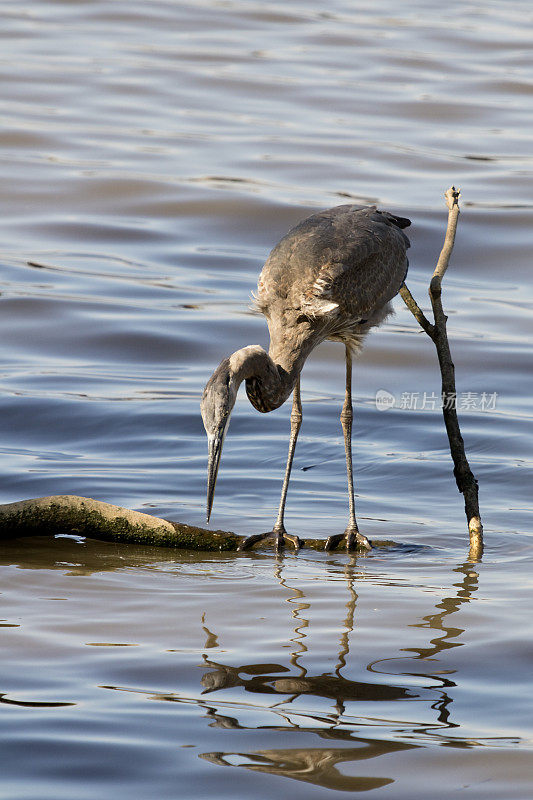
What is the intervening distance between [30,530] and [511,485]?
3.07 metres

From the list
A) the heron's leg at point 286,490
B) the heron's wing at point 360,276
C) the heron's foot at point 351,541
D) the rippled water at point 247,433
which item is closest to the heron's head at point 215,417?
the rippled water at point 247,433

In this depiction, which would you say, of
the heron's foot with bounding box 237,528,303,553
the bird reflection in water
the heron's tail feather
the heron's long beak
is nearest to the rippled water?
the bird reflection in water

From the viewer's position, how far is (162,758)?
13.2 feet

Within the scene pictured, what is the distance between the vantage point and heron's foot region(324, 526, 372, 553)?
263 inches

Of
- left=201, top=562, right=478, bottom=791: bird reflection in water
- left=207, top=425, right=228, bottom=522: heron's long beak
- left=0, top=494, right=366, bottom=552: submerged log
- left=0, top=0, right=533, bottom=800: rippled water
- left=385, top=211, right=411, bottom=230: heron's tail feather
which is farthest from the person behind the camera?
left=385, top=211, right=411, bottom=230: heron's tail feather

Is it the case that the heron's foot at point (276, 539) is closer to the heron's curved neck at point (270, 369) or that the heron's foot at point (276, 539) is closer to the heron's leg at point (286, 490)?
the heron's leg at point (286, 490)

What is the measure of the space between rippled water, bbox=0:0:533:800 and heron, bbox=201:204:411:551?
28.4 inches

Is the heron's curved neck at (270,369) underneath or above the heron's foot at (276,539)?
above

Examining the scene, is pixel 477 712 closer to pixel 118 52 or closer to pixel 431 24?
pixel 118 52

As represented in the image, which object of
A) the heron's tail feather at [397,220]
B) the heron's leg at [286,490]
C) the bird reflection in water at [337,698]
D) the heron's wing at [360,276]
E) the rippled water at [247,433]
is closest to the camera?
the bird reflection in water at [337,698]

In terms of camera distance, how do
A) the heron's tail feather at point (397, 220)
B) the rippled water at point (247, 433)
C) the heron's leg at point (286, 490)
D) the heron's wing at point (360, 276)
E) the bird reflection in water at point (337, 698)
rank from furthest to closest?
1. the heron's tail feather at point (397, 220)
2. the heron's wing at point (360, 276)
3. the heron's leg at point (286, 490)
4. the rippled water at point (247, 433)
5. the bird reflection in water at point (337, 698)

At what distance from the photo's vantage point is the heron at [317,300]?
6.81 m

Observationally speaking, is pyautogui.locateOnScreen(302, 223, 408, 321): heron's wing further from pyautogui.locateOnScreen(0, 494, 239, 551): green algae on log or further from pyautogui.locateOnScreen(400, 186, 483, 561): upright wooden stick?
pyautogui.locateOnScreen(0, 494, 239, 551): green algae on log

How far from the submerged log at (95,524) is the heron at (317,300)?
13.4 inches
